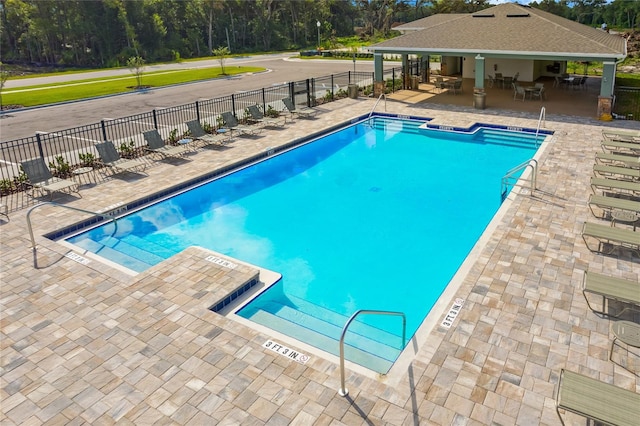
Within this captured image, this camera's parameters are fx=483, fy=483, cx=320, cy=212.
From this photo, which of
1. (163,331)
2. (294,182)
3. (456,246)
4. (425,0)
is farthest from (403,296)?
(425,0)

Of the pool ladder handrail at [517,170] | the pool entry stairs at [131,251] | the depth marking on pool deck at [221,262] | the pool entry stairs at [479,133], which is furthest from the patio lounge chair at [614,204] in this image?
the pool entry stairs at [131,251]

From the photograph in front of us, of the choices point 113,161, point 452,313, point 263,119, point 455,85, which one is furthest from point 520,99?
point 452,313

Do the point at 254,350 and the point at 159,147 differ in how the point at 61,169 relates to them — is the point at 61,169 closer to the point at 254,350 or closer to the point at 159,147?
the point at 159,147

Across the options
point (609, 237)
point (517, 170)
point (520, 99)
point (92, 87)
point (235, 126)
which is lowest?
point (609, 237)

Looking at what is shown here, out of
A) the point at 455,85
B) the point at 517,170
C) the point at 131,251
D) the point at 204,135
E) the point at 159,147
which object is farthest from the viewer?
the point at 455,85

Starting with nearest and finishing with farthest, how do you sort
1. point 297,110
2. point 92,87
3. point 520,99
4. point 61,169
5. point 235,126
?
point 61,169 → point 235,126 → point 297,110 → point 520,99 → point 92,87

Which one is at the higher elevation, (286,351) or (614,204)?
(614,204)

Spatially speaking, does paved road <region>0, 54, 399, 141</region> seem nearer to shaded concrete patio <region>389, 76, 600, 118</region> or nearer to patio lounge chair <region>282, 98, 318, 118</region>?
patio lounge chair <region>282, 98, 318, 118</region>

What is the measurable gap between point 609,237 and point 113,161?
1403 cm

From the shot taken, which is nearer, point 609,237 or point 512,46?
point 609,237

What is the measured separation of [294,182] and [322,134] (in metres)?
4.95

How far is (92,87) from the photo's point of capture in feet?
119

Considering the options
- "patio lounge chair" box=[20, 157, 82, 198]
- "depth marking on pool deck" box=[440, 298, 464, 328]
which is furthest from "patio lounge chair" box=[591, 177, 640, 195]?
"patio lounge chair" box=[20, 157, 82, 198]

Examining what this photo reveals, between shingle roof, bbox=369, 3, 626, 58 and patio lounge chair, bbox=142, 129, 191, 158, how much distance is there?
12.8 metres
